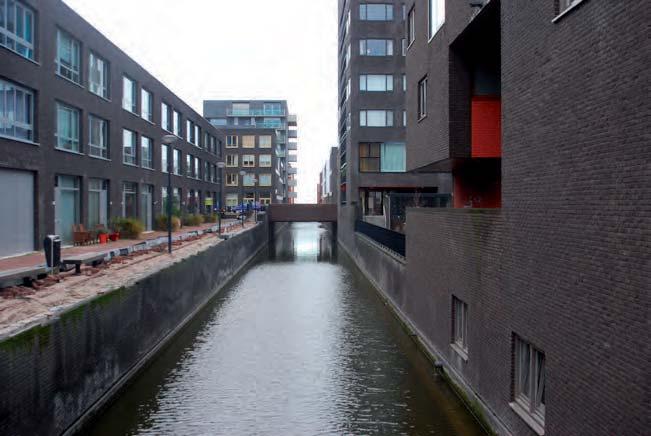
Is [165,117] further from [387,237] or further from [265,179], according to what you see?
[265,179]

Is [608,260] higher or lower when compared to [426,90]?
lower

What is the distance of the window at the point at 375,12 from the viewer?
1956 inches

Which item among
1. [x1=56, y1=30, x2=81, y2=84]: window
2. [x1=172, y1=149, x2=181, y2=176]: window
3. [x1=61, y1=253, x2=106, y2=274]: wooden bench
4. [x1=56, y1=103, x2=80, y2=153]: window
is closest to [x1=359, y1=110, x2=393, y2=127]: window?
[x1=172, y1=149, x2=181, y2=176]: window

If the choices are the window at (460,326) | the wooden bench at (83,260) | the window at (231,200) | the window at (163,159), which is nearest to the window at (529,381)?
the window at (460,326)

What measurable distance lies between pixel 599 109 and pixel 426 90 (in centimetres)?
1106

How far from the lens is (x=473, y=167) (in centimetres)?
1819

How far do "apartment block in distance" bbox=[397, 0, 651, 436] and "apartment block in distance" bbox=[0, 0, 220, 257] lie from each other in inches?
667

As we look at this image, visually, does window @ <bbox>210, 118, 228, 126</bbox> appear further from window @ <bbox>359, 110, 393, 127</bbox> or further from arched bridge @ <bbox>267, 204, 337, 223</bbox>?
window @ <bbox>359, 110, 393, 127</bbox>

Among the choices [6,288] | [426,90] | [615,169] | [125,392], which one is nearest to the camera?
[615,169]

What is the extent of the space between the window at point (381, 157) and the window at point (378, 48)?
741 centimetres

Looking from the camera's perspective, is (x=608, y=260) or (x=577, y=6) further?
(x=577, y=6)

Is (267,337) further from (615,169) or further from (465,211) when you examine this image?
(615,169)

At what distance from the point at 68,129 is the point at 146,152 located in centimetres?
1286

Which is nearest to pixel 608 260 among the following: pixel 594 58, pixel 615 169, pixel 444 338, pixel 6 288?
pixel 615 169
